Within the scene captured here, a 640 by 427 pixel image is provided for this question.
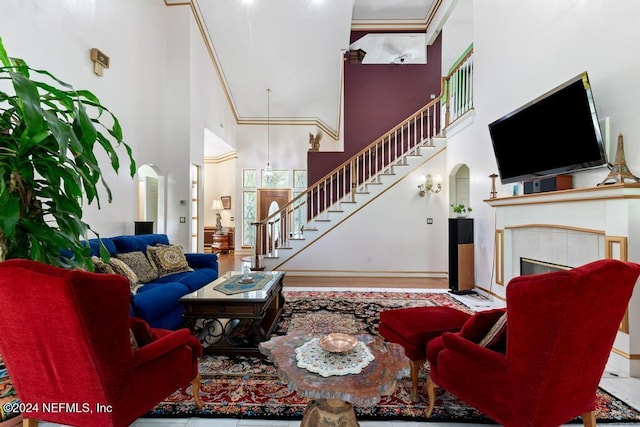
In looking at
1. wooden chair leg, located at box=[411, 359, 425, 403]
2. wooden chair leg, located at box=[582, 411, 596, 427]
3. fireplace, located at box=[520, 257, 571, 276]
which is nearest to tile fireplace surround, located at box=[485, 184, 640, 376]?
fireplace, located at box=[520, 257, 571, 276]

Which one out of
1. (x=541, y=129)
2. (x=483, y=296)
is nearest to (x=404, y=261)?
(x=483, y=296)

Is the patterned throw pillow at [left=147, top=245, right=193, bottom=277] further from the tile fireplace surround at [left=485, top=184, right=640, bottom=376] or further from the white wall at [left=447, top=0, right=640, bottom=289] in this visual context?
the white wall at [left=447, top=0, right=640, bottom=289]

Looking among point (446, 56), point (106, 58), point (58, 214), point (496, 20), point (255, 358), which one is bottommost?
point (255, 358)

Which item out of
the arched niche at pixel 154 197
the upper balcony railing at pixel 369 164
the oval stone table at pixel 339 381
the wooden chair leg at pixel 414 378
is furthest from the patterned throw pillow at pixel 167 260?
the wooden chair leg at pixel 414 378

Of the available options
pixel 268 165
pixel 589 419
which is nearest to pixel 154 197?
pixel 268 165

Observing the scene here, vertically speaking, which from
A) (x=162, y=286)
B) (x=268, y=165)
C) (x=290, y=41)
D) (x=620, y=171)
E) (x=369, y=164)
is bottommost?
(x=162, y=286)

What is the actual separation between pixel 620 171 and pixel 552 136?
0.76m

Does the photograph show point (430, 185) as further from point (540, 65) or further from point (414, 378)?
point (414, 378)

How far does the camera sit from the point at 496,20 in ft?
14.0

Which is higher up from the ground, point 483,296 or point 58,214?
point 58,214

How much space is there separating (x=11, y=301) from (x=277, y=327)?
7.72 ft

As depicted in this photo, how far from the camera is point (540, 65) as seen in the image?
3432mm

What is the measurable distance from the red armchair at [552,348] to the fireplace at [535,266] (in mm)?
2092

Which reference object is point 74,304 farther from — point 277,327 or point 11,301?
point 277,327
